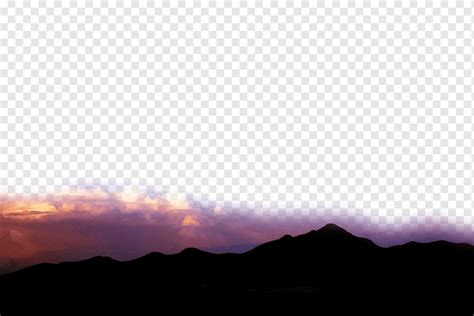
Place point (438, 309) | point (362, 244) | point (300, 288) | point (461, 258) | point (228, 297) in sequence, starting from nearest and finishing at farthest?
1. point (438, 309)
2. point (228, 297)
3. point (300, 288)
4. point (461, 258)
5. point (362, 244)

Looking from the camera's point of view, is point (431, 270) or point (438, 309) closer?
point (438, 309)

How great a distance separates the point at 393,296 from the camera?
4481 inches

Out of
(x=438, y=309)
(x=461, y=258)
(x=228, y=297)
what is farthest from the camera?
(x=461, y=258)

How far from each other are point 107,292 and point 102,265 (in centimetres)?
2370

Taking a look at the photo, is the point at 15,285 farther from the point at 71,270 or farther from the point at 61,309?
the point at 61,309

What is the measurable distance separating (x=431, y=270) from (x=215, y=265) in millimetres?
48588

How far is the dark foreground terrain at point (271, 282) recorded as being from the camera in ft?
346

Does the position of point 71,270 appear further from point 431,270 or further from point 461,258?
point 461,258

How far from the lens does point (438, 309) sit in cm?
10031

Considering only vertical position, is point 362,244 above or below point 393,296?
above

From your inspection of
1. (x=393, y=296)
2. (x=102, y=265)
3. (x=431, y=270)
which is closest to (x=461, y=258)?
(x=431, y=270)

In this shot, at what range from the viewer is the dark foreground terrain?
346 feet

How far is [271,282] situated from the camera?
137375 millimetres

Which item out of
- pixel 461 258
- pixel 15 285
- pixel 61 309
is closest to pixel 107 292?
pixel 61 309
